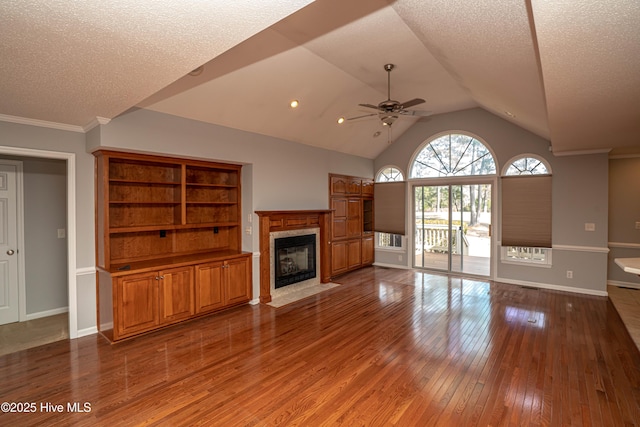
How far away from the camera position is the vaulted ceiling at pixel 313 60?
61.8 inches

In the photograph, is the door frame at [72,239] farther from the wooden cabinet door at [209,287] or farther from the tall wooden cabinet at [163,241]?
the wooden cabinet door at [209,287]

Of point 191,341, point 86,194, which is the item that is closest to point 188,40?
point 86,194

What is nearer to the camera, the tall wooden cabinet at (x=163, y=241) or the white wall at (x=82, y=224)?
the white wall at (x=82, y=224)

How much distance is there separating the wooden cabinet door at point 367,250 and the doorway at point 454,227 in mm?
1154

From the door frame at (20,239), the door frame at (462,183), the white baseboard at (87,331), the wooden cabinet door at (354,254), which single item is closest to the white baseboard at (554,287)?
the door frame at (462,183)

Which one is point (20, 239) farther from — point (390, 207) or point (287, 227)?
point (390, 207)

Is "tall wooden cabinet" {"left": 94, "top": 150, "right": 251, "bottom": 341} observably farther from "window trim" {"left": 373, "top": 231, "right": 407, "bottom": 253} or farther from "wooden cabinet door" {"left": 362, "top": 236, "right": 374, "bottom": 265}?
"window trim" {"left": 373, "top": 231, "right": 407, "bottom": 253}

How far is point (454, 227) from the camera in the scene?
271 inches

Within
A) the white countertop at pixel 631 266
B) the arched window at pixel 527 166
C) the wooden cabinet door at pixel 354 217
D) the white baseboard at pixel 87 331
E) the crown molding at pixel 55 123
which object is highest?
the crown molding at pixel 55 123

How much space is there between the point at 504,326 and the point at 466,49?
349 centimetres

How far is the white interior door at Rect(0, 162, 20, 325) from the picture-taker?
3.95 m

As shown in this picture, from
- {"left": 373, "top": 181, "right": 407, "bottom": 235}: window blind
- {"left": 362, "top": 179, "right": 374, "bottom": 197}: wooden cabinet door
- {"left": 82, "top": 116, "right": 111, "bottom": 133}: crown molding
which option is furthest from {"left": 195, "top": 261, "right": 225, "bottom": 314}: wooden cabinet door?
{"left": 373, "top": 181, "right": 407, "bottom": 235}: window blind

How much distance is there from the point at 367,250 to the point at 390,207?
1.28m

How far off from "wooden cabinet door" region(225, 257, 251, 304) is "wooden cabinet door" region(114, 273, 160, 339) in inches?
40.9
